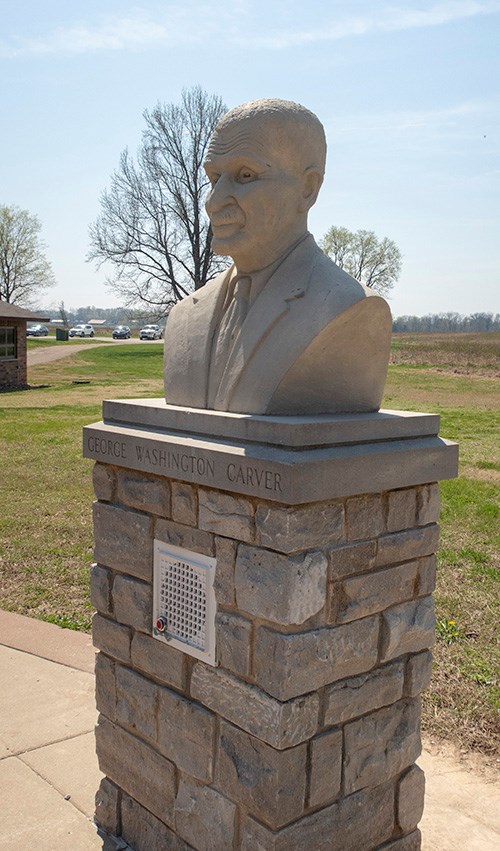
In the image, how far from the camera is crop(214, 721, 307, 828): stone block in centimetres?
239

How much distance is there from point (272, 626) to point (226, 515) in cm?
39

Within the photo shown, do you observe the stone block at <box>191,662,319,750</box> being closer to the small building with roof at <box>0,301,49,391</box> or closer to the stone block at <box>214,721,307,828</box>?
the stone block at <box>214,721,307,828</box>

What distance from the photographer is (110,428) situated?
3.02 meters

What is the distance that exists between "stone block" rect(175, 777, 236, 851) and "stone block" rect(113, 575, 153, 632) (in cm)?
60

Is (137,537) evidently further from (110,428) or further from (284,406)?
(284,406)

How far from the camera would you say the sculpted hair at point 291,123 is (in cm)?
262

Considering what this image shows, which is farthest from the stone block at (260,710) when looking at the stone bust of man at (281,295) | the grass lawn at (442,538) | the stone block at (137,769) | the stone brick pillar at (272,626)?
the grass lawn at (442,538)

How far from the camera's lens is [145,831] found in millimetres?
2988

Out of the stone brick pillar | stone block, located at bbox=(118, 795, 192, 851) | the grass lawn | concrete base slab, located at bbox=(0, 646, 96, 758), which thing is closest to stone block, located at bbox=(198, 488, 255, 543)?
the stone brick pillar

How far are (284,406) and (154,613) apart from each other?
961mm

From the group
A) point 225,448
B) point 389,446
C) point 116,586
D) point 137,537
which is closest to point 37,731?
point 116,586

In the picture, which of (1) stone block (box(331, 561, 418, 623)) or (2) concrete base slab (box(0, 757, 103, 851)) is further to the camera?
(2) concrete base slab (box(0, 757, 103, 851))

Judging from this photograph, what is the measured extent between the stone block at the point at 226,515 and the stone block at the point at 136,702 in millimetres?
786

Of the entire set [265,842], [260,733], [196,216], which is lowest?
[265,842]
